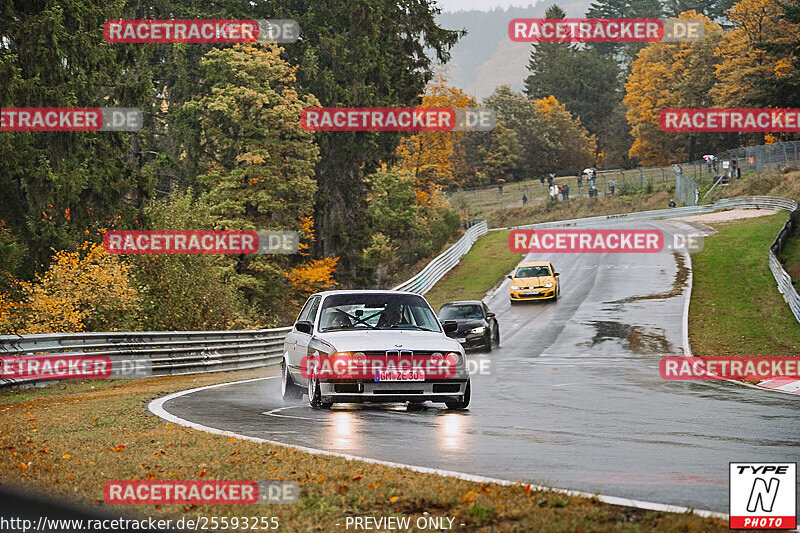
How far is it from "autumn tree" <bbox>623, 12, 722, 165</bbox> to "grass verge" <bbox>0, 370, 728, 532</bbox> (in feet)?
339

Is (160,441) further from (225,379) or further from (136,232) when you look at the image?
(136,232)

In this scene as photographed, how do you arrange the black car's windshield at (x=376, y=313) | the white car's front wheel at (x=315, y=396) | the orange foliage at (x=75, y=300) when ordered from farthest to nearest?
1. the orange foliage at (x=75, y=300)
2. the black car's windshield at (x=376, y=313)
3. the white car's front wheel at (x=315, y=396)

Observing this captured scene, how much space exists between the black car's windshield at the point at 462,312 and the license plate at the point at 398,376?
58.0ft

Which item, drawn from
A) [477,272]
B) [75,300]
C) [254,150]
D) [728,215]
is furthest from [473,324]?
[728,215]

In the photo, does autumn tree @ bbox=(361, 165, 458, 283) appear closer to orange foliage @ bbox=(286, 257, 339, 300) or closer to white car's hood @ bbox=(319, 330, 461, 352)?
orange foliage @ bbox=(286, 257, 339, 300)

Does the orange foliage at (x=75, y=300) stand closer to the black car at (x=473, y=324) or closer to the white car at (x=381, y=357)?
the black car at (x=473, y=324)

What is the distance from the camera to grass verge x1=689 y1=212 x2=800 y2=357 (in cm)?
2955

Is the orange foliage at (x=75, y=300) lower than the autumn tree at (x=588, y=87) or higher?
lower

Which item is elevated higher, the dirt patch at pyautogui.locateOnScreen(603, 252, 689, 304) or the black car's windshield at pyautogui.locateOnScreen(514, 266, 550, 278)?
the black car's windshield at pyautogui.locateOnScreen(514, 266, 550, 278)

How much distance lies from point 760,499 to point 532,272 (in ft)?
131

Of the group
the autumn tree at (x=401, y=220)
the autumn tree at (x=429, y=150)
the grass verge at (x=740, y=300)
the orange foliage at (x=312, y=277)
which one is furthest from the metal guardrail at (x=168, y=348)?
the autumn tree at (x=429, y=150)

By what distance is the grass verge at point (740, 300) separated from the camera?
29.5m

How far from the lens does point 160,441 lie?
10031 millimetres

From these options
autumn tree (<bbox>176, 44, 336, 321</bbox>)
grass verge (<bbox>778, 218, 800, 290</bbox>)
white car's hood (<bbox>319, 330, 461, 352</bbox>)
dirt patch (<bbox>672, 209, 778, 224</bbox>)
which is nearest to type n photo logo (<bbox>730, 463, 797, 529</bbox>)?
white car's hood (<bbox>319, 330, 461, 352</bbox>)
